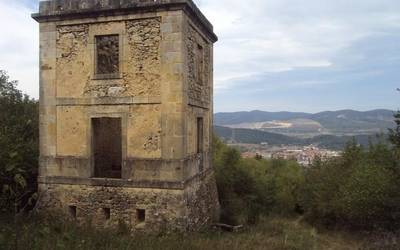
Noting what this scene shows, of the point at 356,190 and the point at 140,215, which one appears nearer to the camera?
the point at 140,215

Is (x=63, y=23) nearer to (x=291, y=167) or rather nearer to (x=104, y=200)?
(x=104, y=200)

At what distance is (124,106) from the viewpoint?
10945 mm

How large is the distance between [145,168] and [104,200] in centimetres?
155

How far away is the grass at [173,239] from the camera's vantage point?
751 cm

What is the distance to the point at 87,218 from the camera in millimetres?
11031

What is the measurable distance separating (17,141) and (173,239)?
669 cm

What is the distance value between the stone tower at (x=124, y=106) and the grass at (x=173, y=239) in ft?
2.82

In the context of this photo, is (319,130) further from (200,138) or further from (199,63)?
(199,63)

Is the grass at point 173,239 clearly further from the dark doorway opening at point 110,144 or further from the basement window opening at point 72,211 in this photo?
the dark doorway opening at point 110,144

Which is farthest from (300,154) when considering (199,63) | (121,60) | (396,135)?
(121,60)

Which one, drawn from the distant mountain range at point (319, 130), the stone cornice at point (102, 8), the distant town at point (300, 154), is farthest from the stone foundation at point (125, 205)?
the distant mountain range at point (319, 130)

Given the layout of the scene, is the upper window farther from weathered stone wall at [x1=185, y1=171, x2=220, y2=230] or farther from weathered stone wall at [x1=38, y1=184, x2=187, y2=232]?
weathered stone wall at [x1=185, y1=171, x2=220, y2=230]

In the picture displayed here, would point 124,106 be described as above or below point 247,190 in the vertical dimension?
above

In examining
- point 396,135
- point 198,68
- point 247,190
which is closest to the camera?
point 198,68
